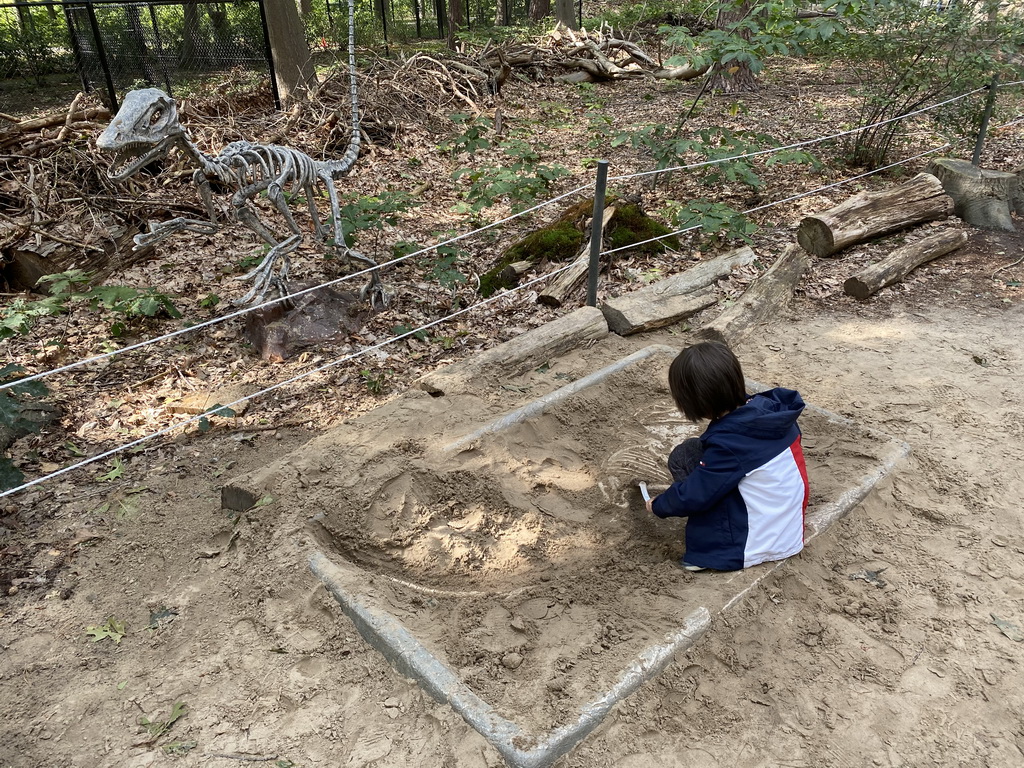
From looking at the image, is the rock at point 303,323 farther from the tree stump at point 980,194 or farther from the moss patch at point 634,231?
the tree stump at point 980,194

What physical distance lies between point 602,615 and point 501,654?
1.44 feet

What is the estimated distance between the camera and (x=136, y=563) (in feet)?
11.0

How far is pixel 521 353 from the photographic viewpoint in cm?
449

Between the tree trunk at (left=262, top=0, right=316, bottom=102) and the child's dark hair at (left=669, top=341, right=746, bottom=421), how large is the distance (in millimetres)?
9076

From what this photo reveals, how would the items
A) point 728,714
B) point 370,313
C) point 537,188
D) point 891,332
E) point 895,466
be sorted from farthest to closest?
point 537,188, point 370,313, point 891,332, point 895,466, point 728,714

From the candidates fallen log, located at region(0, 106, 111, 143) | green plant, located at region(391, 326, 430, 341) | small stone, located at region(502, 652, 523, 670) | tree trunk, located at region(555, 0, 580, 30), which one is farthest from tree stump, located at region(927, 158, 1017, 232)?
tree trunk, located at region(555, 0, 580, 30)

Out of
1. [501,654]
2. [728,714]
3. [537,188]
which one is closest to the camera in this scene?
[728,714]

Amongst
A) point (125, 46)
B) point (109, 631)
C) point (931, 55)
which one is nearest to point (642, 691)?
point (109, 631)

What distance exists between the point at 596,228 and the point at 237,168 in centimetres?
252

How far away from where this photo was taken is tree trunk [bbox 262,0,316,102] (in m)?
9.95

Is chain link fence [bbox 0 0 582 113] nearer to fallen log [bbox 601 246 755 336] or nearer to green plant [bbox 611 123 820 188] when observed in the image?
green plant [bbox 611 123 820 188]

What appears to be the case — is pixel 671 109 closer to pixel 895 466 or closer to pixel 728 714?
pixel 895 466

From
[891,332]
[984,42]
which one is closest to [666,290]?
[891,332]

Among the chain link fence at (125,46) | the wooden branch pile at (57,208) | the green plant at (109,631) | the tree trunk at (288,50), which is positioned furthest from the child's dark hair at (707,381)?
the chain link fence at (125,46)
